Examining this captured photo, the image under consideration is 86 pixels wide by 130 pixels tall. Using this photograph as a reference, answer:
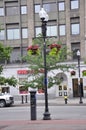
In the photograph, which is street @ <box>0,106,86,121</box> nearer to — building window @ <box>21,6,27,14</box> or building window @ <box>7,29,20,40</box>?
building window @ <box>7,29,20,40</box>

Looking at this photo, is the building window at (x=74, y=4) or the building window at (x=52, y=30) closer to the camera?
the building window at (x=74, y=4)

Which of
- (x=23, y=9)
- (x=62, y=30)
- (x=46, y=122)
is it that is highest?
(x=23, y=9)

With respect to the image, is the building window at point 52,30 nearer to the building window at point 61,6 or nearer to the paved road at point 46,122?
the building window at point 61,6

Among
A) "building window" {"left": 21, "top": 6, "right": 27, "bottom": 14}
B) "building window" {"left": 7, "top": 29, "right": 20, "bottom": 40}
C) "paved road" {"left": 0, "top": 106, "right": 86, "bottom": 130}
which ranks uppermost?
"building window" {"left": 21, "top": 6, "right": 27, "bottom": 14}

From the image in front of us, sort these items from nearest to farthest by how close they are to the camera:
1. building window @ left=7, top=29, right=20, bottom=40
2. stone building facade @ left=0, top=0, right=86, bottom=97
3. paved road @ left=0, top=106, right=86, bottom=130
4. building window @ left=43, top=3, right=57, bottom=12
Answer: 1. paved road @ left=0, top=106, right=86, bottom=130
2. stone building facade @ left=0, top=0, right=86, bottom=97
3. building window @ left=43, top=3, right=57, bottom=12
4. building window @ left=7, top=29, right=20, bottom=40

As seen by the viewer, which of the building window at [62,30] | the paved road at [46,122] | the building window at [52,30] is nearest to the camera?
the paved road at [46,122]

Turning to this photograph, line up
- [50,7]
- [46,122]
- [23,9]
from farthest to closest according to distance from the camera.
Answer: [23,9]
[50,7]
[46,122]

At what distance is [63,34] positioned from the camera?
2258 inches

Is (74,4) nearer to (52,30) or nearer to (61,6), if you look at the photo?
(61,6)

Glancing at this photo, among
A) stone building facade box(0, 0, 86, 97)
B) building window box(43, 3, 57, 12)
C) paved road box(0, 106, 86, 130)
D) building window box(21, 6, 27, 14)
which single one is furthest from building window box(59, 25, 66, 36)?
paved road box(0, 106, 86, 130)

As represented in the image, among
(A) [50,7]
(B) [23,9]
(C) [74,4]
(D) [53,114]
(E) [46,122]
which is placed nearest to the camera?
(E) [46,122]

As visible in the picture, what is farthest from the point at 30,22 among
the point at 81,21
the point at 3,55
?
the point at 3,55

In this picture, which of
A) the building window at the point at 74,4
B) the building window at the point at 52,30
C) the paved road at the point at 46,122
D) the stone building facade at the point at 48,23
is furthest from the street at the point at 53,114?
the building window at the point at 74,4

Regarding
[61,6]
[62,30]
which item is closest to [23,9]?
[61,6]
